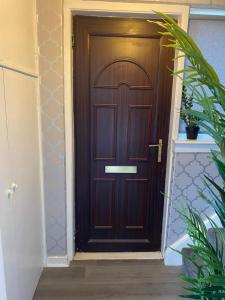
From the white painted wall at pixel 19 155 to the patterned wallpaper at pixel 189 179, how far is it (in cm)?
114

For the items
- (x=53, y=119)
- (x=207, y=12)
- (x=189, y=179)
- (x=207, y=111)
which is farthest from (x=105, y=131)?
(x=207, y=111)

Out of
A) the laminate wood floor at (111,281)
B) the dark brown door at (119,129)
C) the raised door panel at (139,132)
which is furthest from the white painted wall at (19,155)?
the raised door panel at (139,132)

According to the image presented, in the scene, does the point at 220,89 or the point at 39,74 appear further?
the point at 39,74

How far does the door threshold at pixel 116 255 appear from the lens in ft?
7.68

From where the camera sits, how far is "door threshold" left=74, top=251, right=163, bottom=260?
234 centimetres

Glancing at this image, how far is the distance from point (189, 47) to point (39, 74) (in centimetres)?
157

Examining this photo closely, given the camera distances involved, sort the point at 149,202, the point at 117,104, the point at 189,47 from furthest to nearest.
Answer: the point at 149,202
the point at 117,104
the point at 189,47

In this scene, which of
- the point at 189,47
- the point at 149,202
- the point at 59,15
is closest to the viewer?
the point at 189,47

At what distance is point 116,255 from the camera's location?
238cm

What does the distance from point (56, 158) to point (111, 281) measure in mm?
1124

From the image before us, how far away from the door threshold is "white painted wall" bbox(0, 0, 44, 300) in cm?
47

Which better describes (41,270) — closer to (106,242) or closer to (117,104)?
(106,242)

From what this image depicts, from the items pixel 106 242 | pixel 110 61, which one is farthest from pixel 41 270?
pixel 110 61

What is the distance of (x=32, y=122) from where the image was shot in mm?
1801
